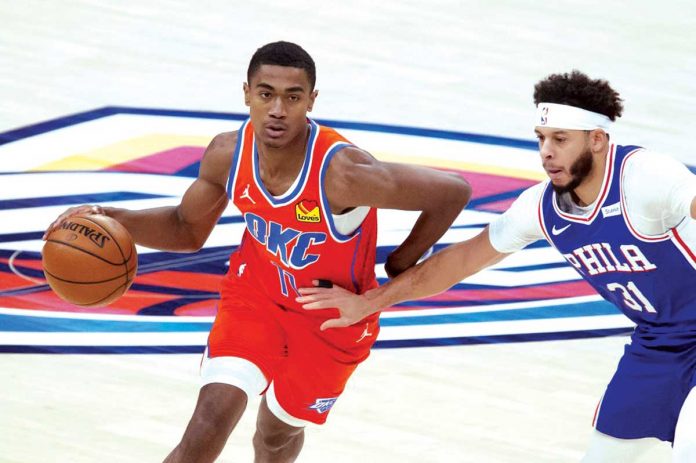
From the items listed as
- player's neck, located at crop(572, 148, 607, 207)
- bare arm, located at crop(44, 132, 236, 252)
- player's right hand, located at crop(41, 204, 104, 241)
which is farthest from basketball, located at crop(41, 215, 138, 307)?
player's neck, located at crop(572, 148, 607, 207)

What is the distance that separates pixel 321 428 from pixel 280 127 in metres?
1.88

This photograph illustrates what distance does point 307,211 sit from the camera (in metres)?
5.09

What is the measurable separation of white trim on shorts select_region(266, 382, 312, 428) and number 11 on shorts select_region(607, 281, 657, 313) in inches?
54.7

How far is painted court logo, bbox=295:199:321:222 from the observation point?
16.7 ft

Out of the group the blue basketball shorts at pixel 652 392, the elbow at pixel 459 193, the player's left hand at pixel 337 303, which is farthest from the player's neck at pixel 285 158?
the blue basketball shorts at pixel 652 392

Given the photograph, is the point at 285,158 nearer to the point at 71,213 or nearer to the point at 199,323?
the point at 71,213

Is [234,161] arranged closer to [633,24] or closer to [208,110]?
[208,110]

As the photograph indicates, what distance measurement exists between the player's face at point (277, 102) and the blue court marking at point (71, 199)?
165 inches

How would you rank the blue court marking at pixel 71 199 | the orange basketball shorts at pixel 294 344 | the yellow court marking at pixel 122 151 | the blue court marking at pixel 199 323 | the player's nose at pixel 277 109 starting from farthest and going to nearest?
1. the yellow court marking at pixel 122 151
2. the blue court marking at pixel 71 199
3. the blue court marking at pixel 199 323
4. the orange basketball shorts at pixel 294 344
5. the player's nose at pixel 277 109

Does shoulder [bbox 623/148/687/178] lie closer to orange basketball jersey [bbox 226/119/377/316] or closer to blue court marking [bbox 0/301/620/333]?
orange basketball jersey [bbox 226/119/377/316]

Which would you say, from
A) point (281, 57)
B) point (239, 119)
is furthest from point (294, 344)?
point (239, 119)

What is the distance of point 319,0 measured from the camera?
14.3m

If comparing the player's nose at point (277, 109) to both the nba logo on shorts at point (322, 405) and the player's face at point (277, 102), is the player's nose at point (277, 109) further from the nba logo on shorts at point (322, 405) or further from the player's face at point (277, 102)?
the nba logo on shorts at point (322, 405)

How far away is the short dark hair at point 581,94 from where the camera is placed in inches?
185
